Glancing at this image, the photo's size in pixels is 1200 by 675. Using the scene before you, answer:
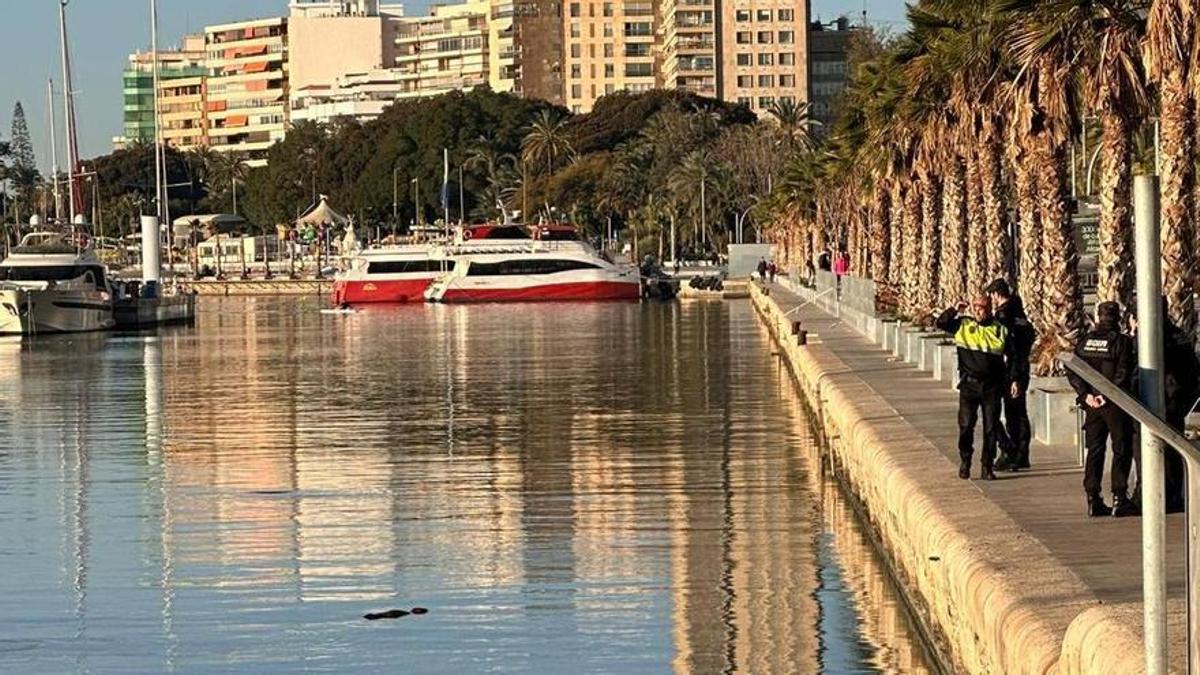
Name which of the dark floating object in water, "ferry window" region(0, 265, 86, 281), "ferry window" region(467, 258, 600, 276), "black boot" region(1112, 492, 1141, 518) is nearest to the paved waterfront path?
"black boot" region(1112, 492, 1141, 518)

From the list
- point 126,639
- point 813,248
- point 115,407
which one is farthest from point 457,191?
point 126,639

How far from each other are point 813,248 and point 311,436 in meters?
73.0

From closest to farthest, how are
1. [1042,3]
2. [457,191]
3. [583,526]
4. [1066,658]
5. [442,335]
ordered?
[1066,658] → [583,526] → [1042,3] → [442,335] → [457,191]

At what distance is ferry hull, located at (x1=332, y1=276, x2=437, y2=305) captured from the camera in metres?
116

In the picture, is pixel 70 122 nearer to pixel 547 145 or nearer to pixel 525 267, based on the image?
pixel 525 267

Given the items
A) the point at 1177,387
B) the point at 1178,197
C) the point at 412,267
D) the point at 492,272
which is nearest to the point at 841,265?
the point at 492,272

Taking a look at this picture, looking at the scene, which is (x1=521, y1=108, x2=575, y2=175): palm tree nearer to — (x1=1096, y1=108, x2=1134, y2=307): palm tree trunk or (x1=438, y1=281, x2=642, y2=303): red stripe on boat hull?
(x1=438, y1=281, x2=642, y2=303): red stripe on boat hull

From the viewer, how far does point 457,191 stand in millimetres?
194625

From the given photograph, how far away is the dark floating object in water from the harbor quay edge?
351 centimetres

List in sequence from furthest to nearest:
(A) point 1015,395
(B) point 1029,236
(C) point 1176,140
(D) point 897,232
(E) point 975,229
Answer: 1. (D) point 897,232
2. (E) point 975,229
3. (B) point 1029,236
4. (C) point 1176,140
5. (A) point 1015,395

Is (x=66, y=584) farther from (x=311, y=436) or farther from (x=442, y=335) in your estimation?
(x=442, y=335)

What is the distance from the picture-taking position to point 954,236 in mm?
41188

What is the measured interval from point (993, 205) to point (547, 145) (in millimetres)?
150187

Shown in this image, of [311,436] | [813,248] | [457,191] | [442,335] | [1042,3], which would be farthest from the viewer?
[457,191]
